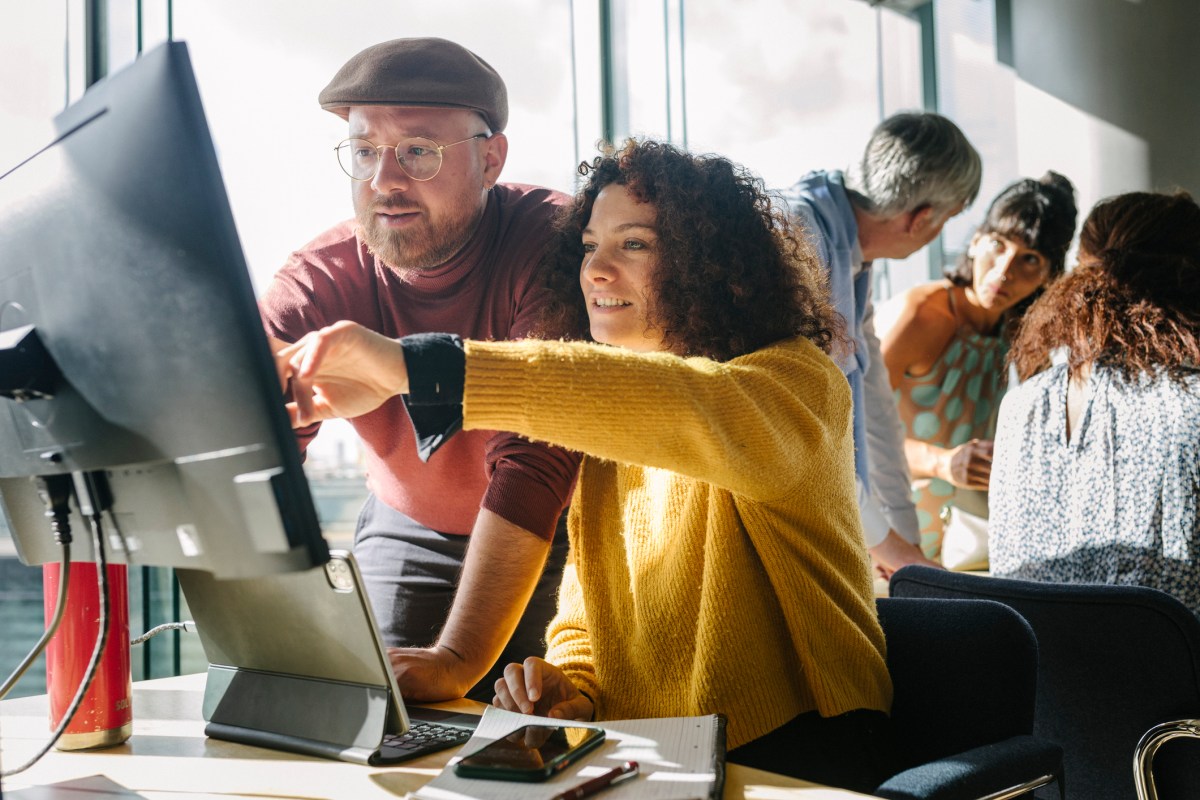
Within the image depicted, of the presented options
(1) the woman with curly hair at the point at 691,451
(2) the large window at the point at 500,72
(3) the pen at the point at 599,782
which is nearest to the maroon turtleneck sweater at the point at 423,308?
(2) the large window at the point at 500,72

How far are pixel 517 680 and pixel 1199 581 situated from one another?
135 centimetres

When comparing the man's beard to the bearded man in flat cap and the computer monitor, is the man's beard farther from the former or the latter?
the computer monitor

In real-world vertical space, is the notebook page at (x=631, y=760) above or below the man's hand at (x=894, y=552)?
above

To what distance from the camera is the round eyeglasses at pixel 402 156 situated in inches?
68.9

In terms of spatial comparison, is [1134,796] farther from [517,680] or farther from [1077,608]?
[517,680]

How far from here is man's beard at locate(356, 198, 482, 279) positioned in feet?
5.86

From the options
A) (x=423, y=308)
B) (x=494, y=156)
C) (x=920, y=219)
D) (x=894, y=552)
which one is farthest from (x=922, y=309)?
Answer: (x=423, y=308)

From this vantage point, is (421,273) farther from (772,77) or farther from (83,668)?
(772,77)

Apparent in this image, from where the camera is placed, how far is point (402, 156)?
1.76m

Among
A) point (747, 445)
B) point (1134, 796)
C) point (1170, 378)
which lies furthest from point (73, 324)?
point (1170, 378)

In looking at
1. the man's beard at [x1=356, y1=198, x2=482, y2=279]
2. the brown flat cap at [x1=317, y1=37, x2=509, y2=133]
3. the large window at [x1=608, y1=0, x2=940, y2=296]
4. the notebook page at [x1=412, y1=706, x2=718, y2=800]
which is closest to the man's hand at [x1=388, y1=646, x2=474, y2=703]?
the notebook page at [x1=412, y1=706, x2=718, y2=800]

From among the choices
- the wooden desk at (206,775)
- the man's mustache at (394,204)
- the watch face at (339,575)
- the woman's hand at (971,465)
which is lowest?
the wooden desk at (206,775)

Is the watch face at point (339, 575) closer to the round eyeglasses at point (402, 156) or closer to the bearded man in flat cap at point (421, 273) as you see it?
the bearded man in flat cap at point (421, 273)

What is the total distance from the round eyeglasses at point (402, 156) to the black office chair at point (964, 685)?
3.30 ft
